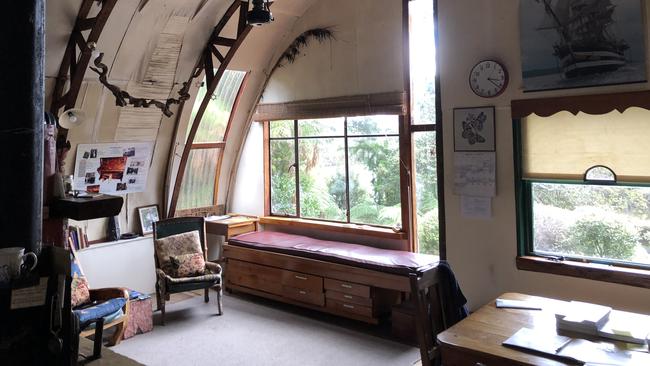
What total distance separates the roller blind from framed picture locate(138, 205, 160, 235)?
432 centimetres

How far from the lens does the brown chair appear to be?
538cm

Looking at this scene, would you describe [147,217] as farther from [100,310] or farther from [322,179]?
[322,179]

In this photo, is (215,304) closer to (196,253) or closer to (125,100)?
(196,253)

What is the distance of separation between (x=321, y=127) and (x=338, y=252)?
1.60 metres

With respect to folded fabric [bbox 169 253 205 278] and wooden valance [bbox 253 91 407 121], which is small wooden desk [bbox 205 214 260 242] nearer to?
folded fabric [bbox 169 253 205 278]

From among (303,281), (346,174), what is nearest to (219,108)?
(346,174)

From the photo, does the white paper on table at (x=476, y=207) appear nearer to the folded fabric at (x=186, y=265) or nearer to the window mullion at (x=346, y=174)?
the window mullion at (x=346, y=174)

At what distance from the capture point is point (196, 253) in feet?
19.0

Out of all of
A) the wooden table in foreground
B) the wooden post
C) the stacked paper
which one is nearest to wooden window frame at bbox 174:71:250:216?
the wooden post

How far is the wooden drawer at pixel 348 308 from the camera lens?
505 centimetres

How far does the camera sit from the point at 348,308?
5199 mm

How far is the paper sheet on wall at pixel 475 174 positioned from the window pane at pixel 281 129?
257cm

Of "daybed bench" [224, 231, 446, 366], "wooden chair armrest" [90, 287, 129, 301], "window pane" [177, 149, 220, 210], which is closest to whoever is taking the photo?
"wooden chair armrest" [90, 287, 129, 301]

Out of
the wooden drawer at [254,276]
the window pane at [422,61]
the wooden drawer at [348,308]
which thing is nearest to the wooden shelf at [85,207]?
the wooden drawer at [348,308]
